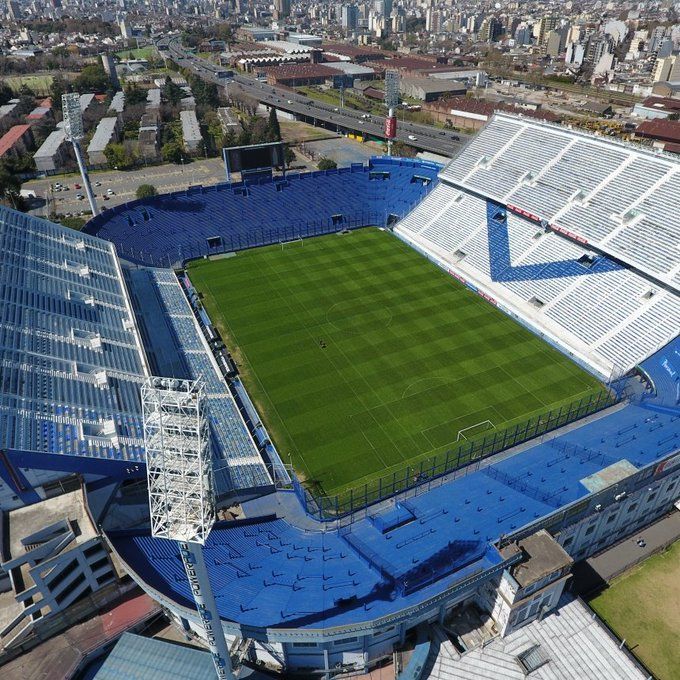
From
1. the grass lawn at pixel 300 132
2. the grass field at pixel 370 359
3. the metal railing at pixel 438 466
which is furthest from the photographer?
the grass lawn at pixel 300 132

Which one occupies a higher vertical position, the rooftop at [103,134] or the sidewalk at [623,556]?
the rooftop at [103,134]

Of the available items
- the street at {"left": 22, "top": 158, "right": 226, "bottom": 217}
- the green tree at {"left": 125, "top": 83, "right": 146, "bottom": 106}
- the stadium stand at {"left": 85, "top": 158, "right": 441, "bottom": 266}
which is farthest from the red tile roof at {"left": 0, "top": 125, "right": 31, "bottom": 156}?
the stadium stand at {"left": 85, "top": 158, "right": 441, "bottom": 266}

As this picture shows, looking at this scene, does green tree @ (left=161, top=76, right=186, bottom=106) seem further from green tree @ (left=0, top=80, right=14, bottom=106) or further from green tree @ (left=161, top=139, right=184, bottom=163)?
green tree @ (left=161, top=139, right=184, bottom=163)

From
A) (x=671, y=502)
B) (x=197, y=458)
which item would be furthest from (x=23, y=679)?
(x=671, y=502)

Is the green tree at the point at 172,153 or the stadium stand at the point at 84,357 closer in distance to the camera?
the stadium stand at the point at 84,357

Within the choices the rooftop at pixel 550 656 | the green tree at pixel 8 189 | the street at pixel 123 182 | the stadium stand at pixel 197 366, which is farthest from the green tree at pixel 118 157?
the rooftop at pixel 550 656

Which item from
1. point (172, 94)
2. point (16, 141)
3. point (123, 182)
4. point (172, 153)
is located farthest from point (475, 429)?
point (172, 94)

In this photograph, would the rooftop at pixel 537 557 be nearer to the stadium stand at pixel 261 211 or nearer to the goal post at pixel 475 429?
the goal post at pixel 475 429
